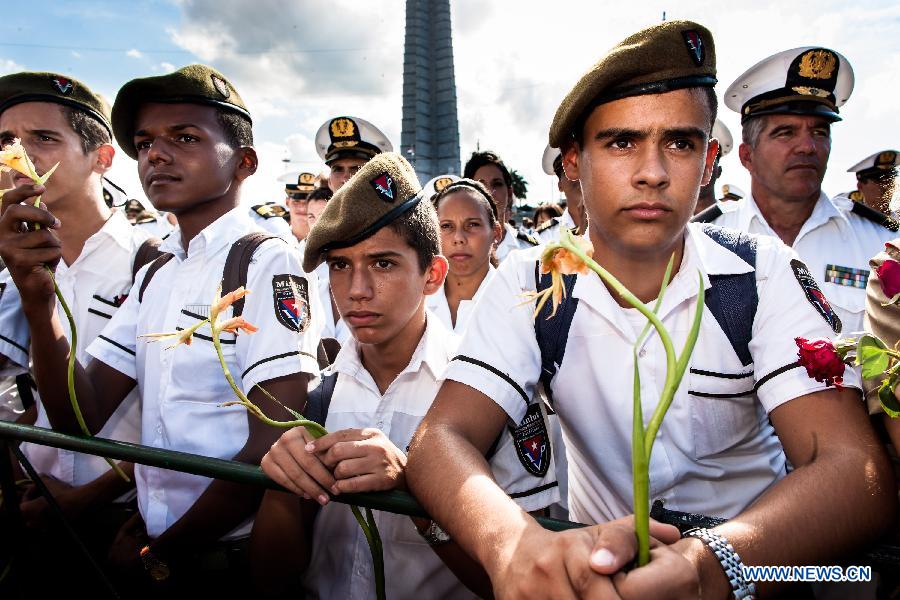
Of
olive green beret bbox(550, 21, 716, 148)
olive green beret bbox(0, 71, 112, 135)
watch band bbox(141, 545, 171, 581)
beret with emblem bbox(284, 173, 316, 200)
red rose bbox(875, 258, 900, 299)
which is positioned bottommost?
watch band bbox(141, 545, 171, 581)

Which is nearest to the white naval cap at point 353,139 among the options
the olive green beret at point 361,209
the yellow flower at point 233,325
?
the olive green beret at point 361,209

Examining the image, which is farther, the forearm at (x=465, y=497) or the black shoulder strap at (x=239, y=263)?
the black shoulder strap at (x=239, y=263)

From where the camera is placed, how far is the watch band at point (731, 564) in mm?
1037

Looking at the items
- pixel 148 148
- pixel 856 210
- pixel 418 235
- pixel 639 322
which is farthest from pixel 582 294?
pixel 856 210

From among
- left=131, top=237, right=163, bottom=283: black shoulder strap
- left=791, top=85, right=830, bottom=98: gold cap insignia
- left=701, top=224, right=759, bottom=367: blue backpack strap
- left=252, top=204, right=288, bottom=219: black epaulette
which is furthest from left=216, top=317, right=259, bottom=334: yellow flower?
left=252, top=204, right=288, bottom=219: black epaulette

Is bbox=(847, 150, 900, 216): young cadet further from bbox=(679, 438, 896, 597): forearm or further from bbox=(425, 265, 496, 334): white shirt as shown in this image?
bbox=(679, 438, 896, 597): forearm

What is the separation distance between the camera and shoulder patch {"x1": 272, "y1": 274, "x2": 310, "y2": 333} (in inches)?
82.5

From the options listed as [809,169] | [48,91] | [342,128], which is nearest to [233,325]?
[48,91]

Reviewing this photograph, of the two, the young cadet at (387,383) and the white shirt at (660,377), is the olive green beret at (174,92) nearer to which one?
the young cadet at (387,383)

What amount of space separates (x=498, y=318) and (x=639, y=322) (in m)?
0.47

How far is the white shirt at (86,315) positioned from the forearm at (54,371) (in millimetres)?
262

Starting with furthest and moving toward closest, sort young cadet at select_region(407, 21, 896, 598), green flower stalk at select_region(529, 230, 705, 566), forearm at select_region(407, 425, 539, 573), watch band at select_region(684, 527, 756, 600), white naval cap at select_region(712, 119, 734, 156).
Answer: white naval cap at select_region(712, 119, 734, 156) → young cadet at select_region(407, 21, 896, 598) → forearm at select_region(407, 425, 539, 573) → watch band at select_region(684, 527, 756, 600) → green flower stalk at select_region(529, 230, 705, 566)

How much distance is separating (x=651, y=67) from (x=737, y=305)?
2.54ft

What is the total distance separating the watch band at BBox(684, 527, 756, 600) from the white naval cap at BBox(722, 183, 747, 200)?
1245 cm
